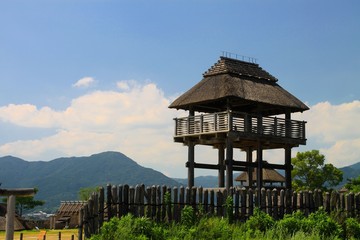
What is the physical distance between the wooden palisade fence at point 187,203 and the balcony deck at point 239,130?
760 cm

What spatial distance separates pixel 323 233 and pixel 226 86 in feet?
41.2

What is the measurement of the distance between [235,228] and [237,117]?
11.3 m

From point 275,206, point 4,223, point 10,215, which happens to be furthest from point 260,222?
point 4,223

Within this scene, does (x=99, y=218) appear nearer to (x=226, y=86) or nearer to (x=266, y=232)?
(x=266, y=232)

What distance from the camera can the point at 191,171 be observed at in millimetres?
29750

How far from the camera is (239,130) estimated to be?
2728 cm

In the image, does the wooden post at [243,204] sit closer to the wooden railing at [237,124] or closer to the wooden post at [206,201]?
the wooden post at [206,201]

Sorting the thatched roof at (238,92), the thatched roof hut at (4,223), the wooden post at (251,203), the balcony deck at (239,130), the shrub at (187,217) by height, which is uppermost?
the thatched roof at (238,92)


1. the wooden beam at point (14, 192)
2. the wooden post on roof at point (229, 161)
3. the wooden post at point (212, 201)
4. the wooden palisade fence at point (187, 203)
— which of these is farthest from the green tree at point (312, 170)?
the wooden beam at point (14, 192)

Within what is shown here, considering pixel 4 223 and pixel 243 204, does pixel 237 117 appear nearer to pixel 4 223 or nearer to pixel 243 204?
pixel 243 204

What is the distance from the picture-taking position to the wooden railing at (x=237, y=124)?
89.4 ft

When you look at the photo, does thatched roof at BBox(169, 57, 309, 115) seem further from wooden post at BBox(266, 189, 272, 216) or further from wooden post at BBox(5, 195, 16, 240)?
wooden post at BBox(5, 195, 16, 240)

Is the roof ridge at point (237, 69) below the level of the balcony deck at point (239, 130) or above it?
above

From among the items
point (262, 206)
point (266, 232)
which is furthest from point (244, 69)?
point (266, 232)
